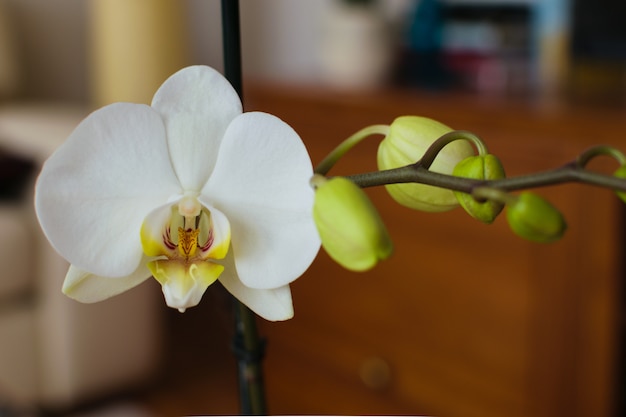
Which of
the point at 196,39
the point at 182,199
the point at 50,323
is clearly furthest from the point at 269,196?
the point at 196,39

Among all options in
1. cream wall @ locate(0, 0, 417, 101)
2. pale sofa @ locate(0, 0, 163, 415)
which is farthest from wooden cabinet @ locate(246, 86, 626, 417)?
cream wall @ locate(0, 0, 417, 101)

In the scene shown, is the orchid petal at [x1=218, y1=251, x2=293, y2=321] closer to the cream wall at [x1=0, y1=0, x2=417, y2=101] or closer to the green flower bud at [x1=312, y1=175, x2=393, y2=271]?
the green flower bud at [x1=312, y1=175, x2=393, y2=271]

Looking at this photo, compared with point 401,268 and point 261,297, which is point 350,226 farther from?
point 401,268

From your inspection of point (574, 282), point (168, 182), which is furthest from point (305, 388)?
point (168, 182)

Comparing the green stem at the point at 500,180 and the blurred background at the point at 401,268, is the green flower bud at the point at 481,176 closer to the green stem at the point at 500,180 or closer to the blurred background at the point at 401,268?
the green stem at the point at 500,180

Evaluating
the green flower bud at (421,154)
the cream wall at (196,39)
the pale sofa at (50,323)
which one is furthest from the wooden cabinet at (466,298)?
the green flower bud at (421,154)

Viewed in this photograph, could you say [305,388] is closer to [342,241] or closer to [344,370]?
Result: [344,370]
